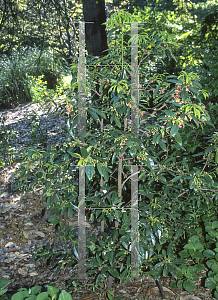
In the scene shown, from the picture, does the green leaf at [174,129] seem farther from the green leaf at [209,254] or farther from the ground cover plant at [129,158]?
the green leaf at [209,254]

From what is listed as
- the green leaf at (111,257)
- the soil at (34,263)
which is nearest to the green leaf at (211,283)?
the soil at (34,263)

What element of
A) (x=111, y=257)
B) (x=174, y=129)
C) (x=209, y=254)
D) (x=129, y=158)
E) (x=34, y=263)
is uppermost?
(x=174, y=129)

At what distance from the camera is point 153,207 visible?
176 centimetres

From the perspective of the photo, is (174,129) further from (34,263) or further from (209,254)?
(34,263)

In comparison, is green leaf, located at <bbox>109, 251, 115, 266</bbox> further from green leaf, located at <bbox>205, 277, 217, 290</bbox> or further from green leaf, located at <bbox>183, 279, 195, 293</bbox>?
green leaf, located at <bbox>205, 277, 217, 290</bbox>

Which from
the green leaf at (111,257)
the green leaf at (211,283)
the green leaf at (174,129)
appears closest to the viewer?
the green leaf at (174,129)

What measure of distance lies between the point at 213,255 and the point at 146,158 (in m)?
0.94

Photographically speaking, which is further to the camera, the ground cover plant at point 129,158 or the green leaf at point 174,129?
the ground cover plant at point 129,158

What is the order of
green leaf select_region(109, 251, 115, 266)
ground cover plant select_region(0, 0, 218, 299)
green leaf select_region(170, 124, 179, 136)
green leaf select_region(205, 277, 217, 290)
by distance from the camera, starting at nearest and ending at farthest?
green leaf select_region(170, 124, 179, 136) < ground cover plant select_region(0, 0, 218, 299) < green leaf select_region(109, 251, 115, 266) < green leaf select_region(205, 277, 217, 290)

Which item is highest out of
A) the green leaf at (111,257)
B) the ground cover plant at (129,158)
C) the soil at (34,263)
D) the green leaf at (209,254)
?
the ground cover plant at (129,158)

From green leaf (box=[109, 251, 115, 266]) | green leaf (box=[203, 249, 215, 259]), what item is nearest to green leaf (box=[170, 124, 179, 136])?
green leaf (box=[109, 251, 115, 266])

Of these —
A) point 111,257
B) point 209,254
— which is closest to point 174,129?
point 111,257

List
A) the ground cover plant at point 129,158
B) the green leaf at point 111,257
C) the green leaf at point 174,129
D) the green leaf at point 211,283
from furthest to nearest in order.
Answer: the green leaf at point 211,283 < the green leaf at point 111,257 < the ground cover plant at point 129,158 < the green leaf at point 174,129

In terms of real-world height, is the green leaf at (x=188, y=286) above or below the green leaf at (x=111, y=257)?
below
